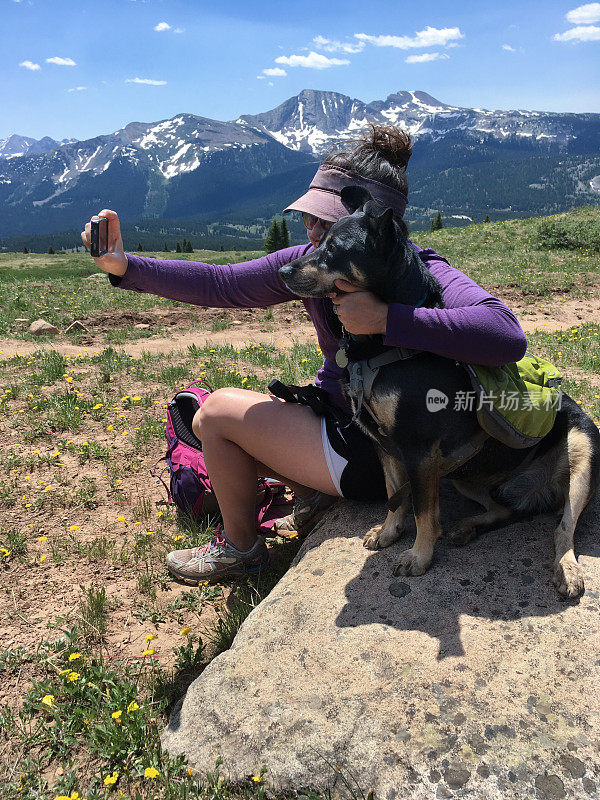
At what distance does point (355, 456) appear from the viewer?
3582 millimetres

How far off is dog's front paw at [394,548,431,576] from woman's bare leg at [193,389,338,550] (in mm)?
784

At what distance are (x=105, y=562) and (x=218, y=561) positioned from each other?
0.98 m

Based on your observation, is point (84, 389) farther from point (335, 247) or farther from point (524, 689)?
point (524, 689)

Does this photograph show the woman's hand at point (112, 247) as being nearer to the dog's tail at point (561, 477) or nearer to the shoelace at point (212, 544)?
the shoelace at point (212, 544)

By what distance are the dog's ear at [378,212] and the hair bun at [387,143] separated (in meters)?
0.69

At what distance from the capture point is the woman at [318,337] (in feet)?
9.18

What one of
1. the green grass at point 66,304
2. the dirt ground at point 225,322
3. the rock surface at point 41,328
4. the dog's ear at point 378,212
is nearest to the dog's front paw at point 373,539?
the dog's ear at point 378,212

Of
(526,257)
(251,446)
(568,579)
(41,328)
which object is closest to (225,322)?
(41,328)

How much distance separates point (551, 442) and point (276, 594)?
184 cm

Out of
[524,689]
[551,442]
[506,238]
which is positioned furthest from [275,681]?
[506,238]

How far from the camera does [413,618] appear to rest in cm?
279

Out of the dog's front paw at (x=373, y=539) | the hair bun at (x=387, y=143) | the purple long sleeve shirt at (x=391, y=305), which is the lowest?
the dog's front paw at (x=373, y=539)

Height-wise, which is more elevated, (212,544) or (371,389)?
(371,389)

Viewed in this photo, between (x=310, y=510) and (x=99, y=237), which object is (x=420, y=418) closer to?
(x=310, y=510)
